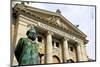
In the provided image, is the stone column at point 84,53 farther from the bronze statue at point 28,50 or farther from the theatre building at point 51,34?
the bronze statue at point 28,50

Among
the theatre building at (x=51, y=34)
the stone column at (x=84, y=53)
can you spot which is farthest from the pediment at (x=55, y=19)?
the stone column at (x=84, y=53)

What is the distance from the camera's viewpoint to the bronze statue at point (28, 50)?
2.48 metres

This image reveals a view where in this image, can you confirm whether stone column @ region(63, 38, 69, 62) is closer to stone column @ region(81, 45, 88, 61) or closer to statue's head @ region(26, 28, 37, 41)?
stone column @ region(81, 45, 88, 61)

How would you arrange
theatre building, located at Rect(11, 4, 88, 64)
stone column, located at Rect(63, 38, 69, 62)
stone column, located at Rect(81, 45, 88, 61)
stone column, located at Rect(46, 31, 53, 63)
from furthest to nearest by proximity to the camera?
stone column, located at Rect(81, 45, 88, 61) < stone column, located at Rect(63, 38, 69, 62) < stone column, located at Rect(46, 31, 53, 63) < theatre building, located at Rect(11, 4, 88, 64)

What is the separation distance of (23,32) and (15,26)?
12 cm

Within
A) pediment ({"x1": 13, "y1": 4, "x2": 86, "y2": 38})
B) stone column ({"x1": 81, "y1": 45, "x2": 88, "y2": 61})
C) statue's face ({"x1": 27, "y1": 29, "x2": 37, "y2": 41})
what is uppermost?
pediment ({"x1": 13, "y1": 4, "x2": 86, "y2": 38})

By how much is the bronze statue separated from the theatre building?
5 cm

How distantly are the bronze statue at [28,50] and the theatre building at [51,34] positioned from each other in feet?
0.15

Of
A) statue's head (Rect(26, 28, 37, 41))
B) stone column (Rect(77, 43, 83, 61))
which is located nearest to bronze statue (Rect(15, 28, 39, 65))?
statue's head (Rect(26, 28, 37, 41))

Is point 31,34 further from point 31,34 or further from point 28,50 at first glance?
point 28,50

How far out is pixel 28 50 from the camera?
255 cm

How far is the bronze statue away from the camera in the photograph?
248 centimetres

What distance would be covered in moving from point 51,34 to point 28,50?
36 cm

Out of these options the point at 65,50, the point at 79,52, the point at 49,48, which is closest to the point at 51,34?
the point at 49,48
